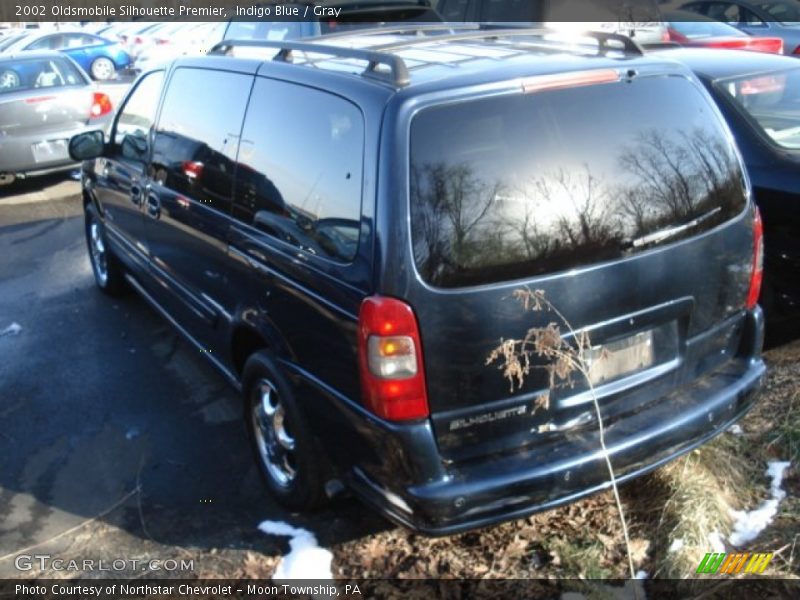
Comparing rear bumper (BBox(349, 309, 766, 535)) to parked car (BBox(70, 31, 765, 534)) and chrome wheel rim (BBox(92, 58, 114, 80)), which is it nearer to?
parked car (BBox(70, 31, 765, 534))

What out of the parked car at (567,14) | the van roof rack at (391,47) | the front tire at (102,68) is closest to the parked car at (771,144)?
the van roof rack at (391,47)

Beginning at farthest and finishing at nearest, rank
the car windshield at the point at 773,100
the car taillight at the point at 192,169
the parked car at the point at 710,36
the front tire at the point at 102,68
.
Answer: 1. the front tire at the point at 102,68
2. the parked car at the point at 710,36
3. the car windshield at the point at 773,100
4. the car taillight at the point at 192,169

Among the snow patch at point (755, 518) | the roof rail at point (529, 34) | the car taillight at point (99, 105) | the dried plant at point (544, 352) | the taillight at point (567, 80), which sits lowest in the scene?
the snow patch at point (755, 518)

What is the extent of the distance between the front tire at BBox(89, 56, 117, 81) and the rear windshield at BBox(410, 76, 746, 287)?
64.7 ft

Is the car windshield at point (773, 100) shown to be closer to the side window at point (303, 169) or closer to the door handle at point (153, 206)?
the side window at point (303, 169)

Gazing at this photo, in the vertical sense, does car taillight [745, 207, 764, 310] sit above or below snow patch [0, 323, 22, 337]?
above

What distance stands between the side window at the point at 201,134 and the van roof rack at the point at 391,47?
8.1 inches

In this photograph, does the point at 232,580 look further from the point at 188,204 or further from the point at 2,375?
the point at 2,375

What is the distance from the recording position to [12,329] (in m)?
5.88

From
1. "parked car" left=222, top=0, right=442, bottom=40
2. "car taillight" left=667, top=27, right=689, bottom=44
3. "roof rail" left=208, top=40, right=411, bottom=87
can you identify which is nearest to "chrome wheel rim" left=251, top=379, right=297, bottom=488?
"roof rail" left=208, top=40, right=411, bottom=87

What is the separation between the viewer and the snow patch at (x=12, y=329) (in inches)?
229

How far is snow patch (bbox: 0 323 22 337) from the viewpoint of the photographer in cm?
582

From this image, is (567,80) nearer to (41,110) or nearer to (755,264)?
(755,264)

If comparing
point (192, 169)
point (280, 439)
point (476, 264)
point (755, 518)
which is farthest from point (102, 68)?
point (755, 518)
